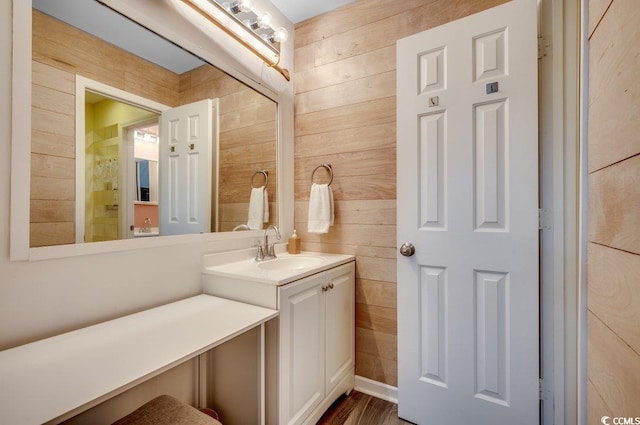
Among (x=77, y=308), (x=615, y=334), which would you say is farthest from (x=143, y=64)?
(x=615, y=334)

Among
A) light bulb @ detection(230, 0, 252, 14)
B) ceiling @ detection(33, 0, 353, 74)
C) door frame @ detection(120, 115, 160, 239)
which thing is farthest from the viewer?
light bulb @ detection(230, 0, 252, 14)

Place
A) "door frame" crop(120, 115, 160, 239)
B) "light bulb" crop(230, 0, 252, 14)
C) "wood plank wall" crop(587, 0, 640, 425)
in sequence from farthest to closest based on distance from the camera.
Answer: "light bulb" crop(230, 0, 252, 14) < "door frame" crop(120, 115, 160, 239) < "wood plank wall" crop(587, 0, 640, 425)

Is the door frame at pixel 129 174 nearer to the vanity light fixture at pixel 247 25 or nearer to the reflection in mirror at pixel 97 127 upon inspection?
the reflection in mirror at pixel 97 127

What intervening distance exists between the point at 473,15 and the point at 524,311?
56.5 inches

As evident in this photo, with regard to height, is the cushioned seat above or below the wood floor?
above

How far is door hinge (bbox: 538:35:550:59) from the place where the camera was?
4.26 ft

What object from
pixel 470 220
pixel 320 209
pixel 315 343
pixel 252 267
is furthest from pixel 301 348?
pixel 470 220

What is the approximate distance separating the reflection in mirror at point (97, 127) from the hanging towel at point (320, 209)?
643 millimetres

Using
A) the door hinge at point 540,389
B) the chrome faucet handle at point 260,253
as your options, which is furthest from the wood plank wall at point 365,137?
the door hinge at point 540,389

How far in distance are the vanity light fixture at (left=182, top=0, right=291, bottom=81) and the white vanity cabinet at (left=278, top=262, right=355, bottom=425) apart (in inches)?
53.8

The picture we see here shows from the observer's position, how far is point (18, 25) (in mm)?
869

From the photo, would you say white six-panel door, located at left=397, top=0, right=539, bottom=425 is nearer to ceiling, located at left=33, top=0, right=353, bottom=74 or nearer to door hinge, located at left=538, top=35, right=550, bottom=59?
door hinge, located at left=538, top=35, right=550, bottom=59

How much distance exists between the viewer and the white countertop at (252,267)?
1.27m

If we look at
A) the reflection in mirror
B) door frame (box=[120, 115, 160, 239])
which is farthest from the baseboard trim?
door frame (box=[120, 115, 160, 239])
